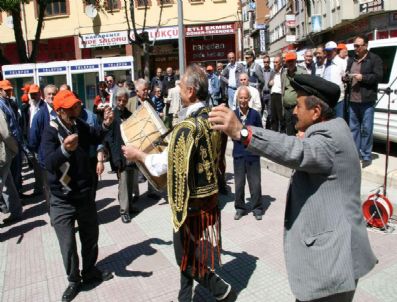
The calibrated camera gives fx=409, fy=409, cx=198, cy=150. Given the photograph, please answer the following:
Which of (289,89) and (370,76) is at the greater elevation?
(370,76)

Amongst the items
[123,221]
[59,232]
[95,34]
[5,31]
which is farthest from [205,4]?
[59,232]

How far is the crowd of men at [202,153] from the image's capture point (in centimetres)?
201

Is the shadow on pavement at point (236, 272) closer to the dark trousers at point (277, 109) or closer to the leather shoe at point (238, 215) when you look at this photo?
the leather shoe at point (238, 215)

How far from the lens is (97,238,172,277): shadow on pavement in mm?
4367

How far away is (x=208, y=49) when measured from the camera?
28547 mm

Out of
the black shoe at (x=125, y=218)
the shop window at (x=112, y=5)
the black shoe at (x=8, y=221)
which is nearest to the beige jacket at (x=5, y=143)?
the black shoe at (x=8, y=221)

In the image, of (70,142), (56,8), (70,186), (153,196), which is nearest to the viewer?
(70,142)

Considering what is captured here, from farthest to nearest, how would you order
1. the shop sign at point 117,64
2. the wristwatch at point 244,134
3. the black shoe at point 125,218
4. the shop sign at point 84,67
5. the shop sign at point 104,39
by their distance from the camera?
1. the shop sign at point 104,39
2. the shop sign at point 84,67
3. the shop sign at point 117,64
4. the black shoe at point 125,218
5. the wristwatch at point 244,134

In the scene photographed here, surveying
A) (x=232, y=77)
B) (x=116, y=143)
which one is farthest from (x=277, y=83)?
(x=116, y=143)

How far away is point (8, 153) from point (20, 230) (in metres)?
1.15

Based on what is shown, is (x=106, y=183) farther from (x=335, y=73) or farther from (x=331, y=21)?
(x=331, y=21)

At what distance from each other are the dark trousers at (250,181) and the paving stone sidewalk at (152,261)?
7.6 inches

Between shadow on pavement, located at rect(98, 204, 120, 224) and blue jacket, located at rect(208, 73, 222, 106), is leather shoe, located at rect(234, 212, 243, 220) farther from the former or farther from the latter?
blue jacket, located at rect(208, 73, 222, 106)

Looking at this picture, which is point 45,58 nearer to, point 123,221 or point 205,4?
point 205,4
